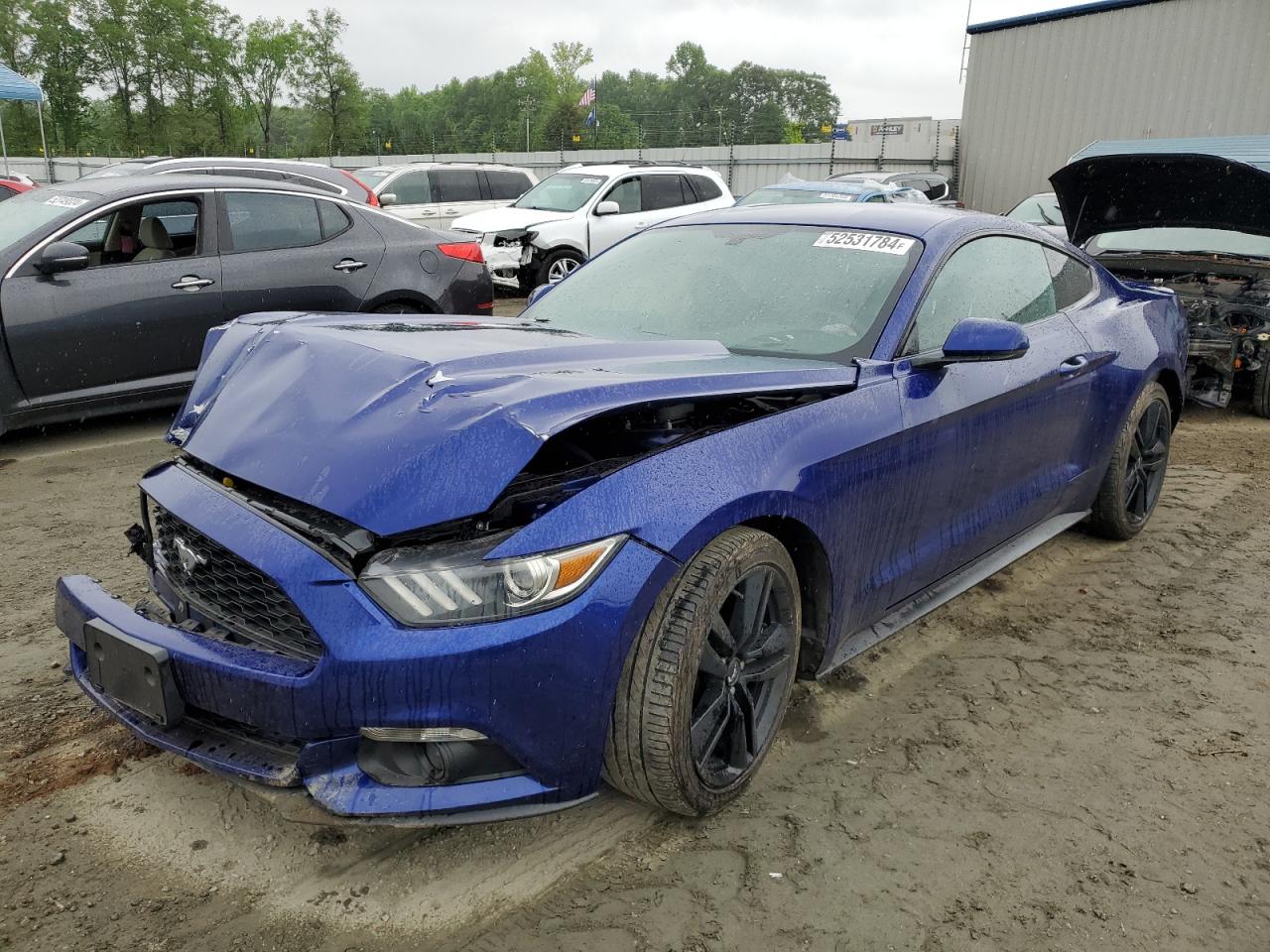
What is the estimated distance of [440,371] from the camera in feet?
8.33

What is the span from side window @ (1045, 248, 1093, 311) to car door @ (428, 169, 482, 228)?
12567mm

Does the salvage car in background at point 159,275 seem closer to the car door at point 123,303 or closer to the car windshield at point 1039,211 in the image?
the car door at point 123,303

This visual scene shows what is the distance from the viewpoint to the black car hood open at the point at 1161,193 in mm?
5742

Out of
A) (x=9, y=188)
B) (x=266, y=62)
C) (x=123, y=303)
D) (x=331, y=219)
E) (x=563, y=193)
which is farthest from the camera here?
(x=266, y=62)

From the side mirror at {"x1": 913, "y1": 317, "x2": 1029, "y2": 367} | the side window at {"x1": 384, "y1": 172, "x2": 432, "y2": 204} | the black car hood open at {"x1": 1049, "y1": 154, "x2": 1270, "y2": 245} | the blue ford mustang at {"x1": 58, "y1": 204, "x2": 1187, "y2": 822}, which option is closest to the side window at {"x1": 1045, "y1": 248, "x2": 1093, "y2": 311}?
the blue ford mustang at {"x1": 58, "y1": 204, "x2": 1187, "y2": 822}

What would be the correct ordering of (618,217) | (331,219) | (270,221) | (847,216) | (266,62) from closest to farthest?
(847,216), (270,221), (331,219), (618,217), (266,62)

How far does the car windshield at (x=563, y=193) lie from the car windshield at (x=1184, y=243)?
22.1ft

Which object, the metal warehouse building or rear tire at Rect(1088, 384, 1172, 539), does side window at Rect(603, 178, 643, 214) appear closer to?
rear tire at Rect(1088, 384, 1172, 539)

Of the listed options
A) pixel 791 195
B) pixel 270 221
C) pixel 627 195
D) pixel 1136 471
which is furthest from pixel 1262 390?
pixel 627 195

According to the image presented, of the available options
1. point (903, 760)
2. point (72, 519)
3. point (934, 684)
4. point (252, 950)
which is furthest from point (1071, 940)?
point (72, 519)

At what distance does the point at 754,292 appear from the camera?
349 centimetres

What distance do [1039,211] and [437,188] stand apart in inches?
359

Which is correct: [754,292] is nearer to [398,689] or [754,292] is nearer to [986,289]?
[986,289]

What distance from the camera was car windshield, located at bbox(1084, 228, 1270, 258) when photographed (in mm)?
7414
